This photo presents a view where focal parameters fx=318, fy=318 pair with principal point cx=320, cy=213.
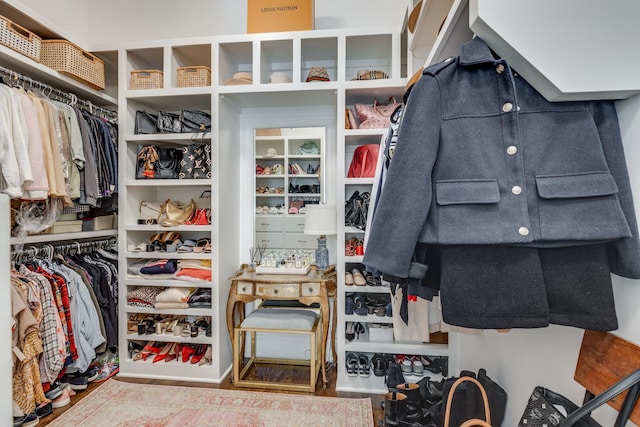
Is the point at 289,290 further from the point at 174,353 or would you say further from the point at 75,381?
the point at 75,381

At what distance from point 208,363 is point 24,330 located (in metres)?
1.15

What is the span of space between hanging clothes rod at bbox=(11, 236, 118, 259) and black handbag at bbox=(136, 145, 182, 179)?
0.65 m

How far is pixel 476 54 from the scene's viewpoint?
2.59ft

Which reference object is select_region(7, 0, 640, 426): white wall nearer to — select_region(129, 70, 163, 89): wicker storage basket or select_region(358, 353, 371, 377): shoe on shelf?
select_region(129, 70, 163, 89): wicker storage basket

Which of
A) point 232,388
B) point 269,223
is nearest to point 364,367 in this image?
point 232,388

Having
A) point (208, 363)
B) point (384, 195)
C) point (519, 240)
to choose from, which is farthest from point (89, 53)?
point (519, 240)

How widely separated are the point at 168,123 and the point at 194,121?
21 centimetres

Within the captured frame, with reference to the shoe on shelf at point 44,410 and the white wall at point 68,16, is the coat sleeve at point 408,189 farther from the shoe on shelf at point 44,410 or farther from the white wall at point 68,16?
the white wall at point 68,16

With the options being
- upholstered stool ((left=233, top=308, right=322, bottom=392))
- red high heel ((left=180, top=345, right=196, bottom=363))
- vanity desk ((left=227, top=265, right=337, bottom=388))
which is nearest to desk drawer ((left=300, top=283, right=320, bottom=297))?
vanity desk ((left=227, top=265, right=337, bottom=388))

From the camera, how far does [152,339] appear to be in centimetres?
244

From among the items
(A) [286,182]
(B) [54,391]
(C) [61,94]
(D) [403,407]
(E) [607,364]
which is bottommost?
(B) [54,391]

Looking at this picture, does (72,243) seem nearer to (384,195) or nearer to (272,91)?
(272,91)

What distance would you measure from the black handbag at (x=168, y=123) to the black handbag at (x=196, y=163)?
0.18 metres

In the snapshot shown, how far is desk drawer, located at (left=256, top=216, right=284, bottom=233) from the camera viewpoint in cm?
273
